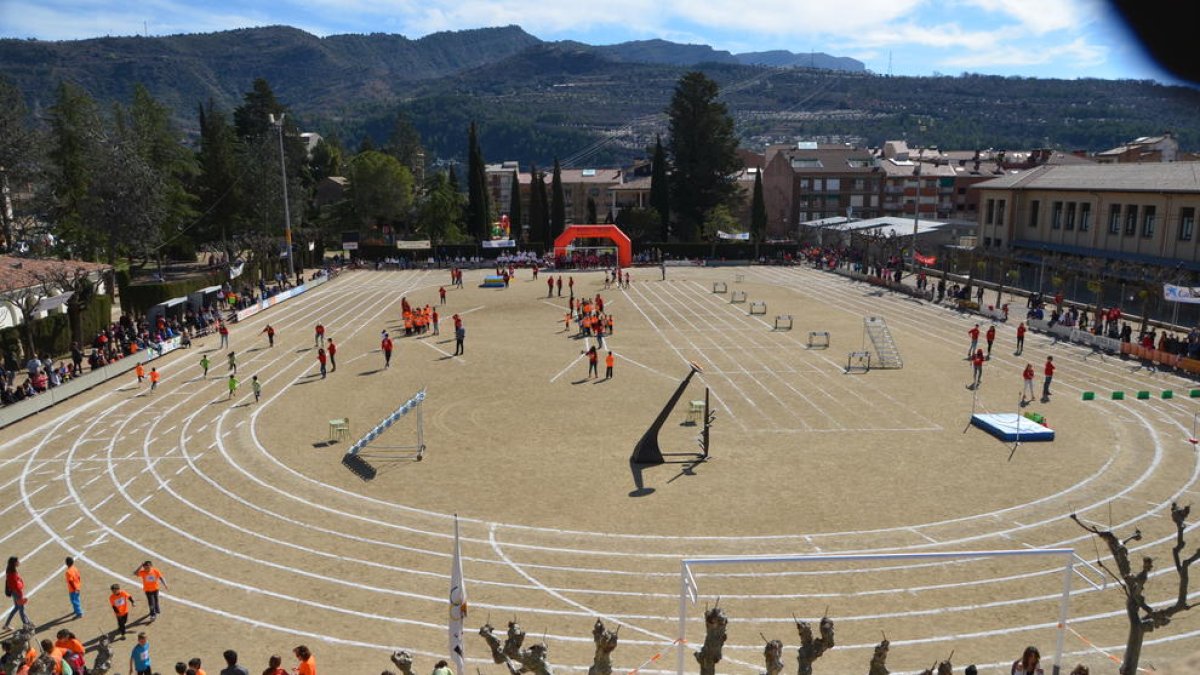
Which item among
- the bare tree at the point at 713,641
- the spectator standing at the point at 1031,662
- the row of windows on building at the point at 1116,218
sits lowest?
the spectator standing at the point at 1031,662

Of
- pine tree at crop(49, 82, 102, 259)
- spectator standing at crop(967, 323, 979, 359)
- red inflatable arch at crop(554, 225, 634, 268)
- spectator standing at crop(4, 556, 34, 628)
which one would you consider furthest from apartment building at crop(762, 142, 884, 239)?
spectator standing at crop(4, 556, 34, 628)

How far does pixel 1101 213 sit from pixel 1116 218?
1.11 metres

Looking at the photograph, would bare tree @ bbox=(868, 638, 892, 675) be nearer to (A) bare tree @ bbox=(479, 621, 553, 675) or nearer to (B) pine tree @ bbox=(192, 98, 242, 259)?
(A) bare tree @ bbox=(479, 621, 553, 675)

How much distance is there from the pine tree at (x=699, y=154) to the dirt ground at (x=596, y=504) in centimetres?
5165

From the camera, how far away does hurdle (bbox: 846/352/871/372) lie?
31.8 meters

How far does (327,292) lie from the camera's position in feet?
188

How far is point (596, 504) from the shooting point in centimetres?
1866

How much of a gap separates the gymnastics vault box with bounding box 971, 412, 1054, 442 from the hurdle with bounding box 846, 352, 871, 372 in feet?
23.5

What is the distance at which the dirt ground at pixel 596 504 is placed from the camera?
1370 centimetres

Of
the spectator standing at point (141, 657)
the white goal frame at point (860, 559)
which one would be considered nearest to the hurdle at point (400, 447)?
the spectator standing at point (141, 657)

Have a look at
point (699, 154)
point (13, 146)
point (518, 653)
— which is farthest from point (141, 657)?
point (699, 154)

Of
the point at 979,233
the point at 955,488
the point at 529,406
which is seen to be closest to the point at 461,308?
the point at 529,406

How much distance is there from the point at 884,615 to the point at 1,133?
6155 centimetres

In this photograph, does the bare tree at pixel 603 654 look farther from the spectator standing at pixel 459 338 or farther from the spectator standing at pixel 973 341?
the spectator standing at pixel 973 341
